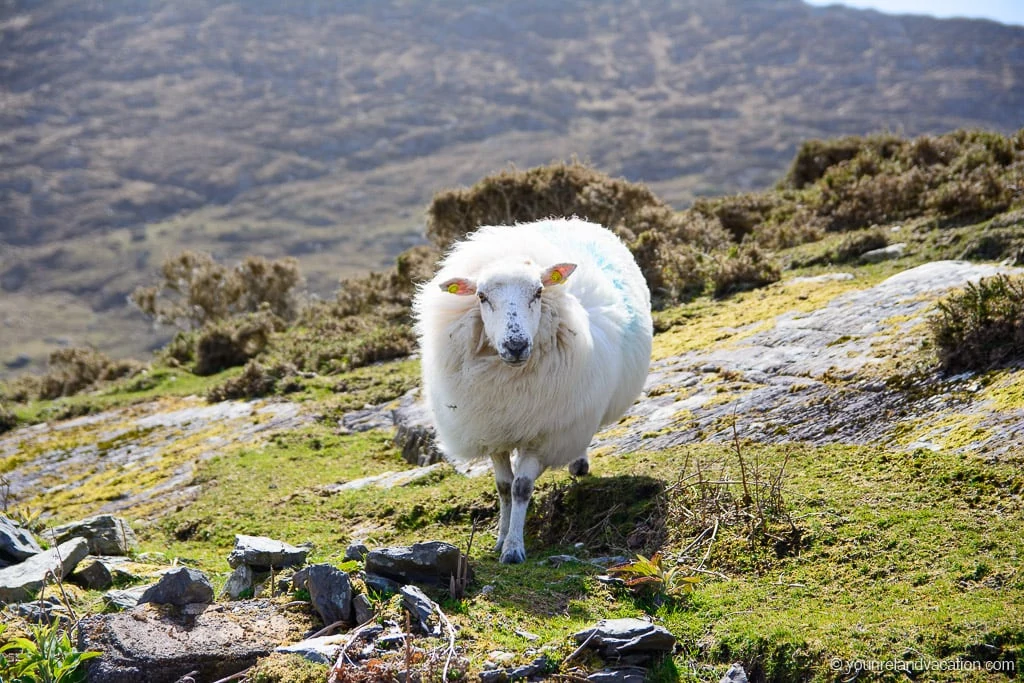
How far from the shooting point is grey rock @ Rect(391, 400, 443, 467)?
1043 cm

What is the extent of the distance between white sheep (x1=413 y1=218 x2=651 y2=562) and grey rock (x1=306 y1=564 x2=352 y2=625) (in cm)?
153

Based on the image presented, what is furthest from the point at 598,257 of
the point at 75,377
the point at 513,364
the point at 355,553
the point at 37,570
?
the point at 75,377

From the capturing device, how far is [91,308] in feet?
409

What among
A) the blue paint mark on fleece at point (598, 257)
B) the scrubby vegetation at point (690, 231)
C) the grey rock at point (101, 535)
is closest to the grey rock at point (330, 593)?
the grey rock at point (101, 535)

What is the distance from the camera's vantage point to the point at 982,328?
7746mm

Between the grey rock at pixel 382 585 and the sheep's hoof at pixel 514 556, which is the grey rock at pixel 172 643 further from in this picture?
the sheep's hoof at pixel 514 556

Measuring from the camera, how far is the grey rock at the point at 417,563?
234 inches

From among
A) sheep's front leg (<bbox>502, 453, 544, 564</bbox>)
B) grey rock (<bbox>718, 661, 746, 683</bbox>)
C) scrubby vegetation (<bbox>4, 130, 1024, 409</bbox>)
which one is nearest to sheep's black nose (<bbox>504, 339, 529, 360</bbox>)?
sheep's front leg (<bbox>502, 453, 544, 564</bbox>)

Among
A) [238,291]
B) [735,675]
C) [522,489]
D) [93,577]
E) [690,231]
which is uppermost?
[690,231]

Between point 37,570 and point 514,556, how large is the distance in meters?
3.78

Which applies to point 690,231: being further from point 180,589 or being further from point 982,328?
point 180,589

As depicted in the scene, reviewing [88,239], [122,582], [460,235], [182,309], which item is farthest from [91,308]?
[122,582]

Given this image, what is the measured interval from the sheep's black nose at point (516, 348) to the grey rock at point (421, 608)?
75.3 inches

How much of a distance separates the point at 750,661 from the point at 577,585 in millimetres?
1419
